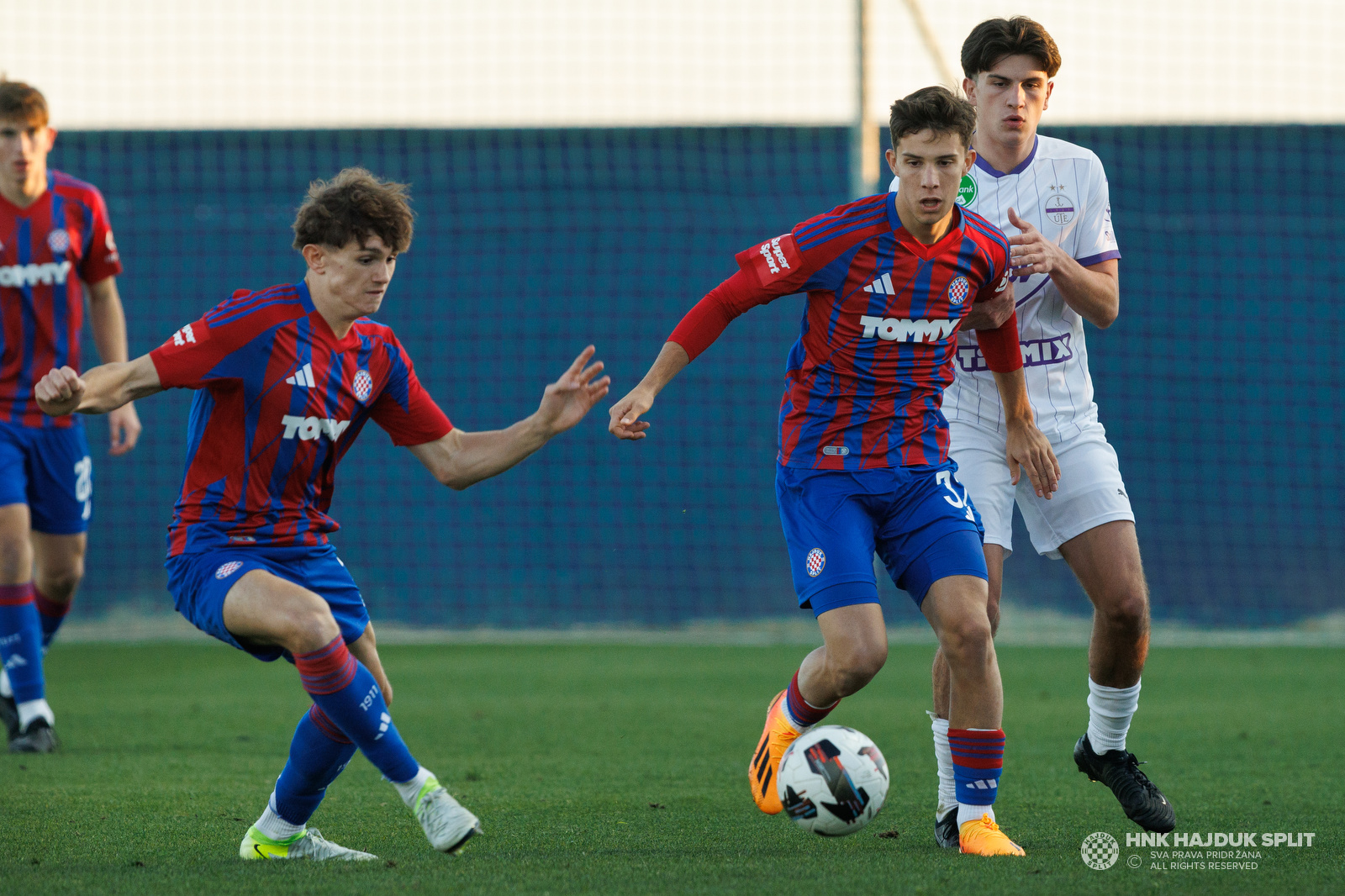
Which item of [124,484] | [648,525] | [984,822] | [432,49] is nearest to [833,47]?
[432,49]

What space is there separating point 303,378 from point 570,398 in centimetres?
70

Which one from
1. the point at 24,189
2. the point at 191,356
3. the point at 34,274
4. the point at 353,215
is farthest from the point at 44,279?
the point at 353,215

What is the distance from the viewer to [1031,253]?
3697 millimetres

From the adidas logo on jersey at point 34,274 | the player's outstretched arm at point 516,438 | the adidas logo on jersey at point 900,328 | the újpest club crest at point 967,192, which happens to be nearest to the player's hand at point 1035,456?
the adidas logo on jersey at point 900,328

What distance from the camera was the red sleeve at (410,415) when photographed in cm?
392

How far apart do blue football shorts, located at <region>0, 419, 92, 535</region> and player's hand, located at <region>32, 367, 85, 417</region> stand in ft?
8.18

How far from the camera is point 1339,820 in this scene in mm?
3943

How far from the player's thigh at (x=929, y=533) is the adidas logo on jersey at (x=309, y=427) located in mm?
1497

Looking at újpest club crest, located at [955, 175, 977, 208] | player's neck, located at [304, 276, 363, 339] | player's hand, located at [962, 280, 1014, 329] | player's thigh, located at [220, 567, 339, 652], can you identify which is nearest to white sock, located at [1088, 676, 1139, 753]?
player's hand, located at [962, 280, 1014, 329]

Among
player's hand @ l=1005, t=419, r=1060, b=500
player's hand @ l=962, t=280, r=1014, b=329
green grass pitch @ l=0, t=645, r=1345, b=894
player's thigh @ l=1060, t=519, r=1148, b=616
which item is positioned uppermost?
player's hand @ l=962, t=280, r=1014, b=329

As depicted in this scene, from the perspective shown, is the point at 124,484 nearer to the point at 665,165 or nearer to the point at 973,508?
the point at 665,165

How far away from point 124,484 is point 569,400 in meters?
7.77

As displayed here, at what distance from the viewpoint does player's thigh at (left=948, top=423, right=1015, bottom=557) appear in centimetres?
407

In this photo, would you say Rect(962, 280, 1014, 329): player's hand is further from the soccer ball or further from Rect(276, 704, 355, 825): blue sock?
Rect(276, 704, 355, 825): blue sock
